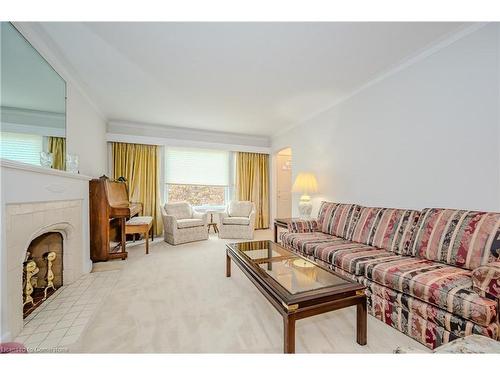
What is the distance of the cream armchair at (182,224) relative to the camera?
3860 millimetres

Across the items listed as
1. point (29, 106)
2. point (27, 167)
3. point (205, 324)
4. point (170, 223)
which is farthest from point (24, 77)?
point (170, 223)

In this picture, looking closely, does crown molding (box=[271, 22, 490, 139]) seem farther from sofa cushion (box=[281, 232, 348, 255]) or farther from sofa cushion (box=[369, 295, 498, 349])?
sofa cushion (box=[369, 295, 498, 349])

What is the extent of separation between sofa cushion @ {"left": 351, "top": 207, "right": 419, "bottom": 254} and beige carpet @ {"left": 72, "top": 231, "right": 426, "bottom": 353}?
81 cm

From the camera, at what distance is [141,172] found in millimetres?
4504

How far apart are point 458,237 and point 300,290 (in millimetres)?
1367

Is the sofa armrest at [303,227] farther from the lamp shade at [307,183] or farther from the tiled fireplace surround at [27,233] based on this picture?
the tiled fireplace surround at [27,233]

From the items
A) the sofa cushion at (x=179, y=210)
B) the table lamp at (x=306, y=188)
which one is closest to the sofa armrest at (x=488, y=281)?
the table lamp at (x=306, y=188)

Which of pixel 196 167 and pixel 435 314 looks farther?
pixel 196 167

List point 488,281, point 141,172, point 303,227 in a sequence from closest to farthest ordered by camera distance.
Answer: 1. point 488,281
2. point 303,227
3. point 141,172

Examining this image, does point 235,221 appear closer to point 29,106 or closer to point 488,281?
point 29,106

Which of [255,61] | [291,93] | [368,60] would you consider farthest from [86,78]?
[368,60]

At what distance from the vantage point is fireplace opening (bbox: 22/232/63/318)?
1.82m
